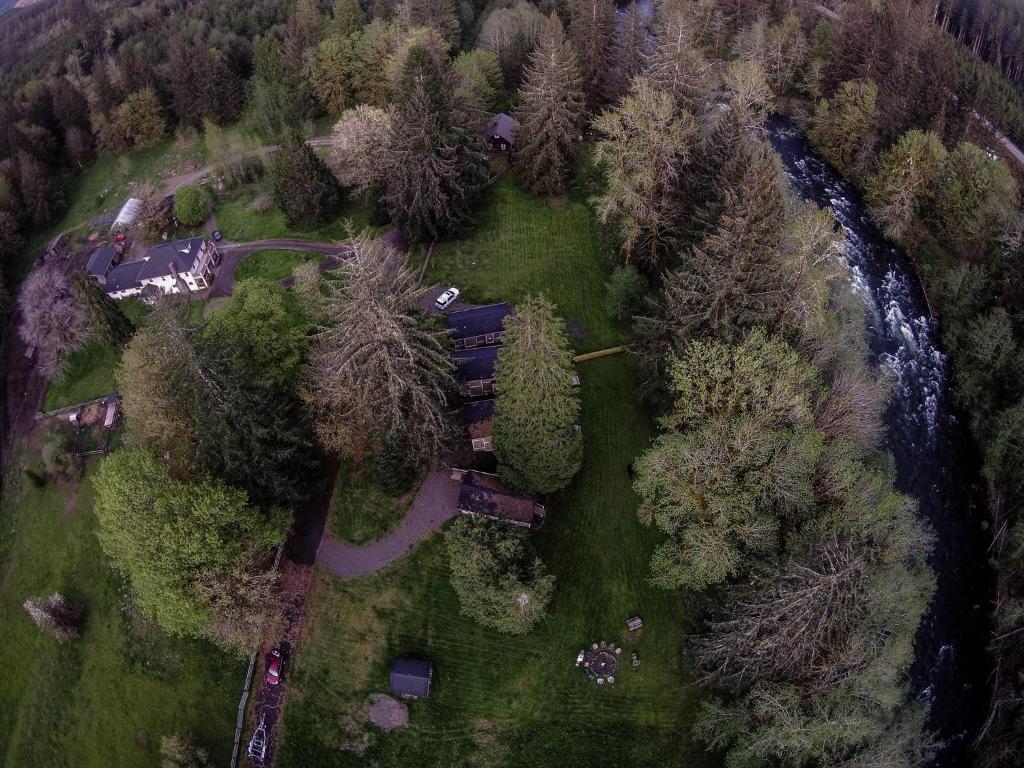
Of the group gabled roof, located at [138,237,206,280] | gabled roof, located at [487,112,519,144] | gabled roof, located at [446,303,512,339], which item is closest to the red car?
gabled roof, located at [446,303,512,339]

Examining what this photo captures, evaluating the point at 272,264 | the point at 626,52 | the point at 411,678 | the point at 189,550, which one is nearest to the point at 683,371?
the point at 411,678

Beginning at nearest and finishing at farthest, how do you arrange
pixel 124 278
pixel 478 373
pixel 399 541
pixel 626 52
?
pixel 399 541, pixel 478 373, pixel 124 278, pixel 626 52

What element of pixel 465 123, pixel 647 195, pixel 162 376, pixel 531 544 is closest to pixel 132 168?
pixel 465 123

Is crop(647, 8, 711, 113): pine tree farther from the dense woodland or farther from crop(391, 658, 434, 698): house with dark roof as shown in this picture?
crop(391, 658, 434, 698): house with dark roof

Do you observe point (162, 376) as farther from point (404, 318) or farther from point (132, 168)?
point (132, 168)

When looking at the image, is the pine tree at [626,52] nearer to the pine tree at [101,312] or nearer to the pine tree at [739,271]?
the pine tree at [739,271]

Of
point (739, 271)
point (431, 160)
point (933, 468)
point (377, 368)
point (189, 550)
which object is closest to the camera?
point (189, 550)

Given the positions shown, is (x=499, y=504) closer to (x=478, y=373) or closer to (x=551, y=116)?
(x=478, y=373)

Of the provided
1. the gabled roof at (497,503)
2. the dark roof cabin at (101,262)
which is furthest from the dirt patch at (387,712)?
the dark roof cabin at (101,262)
